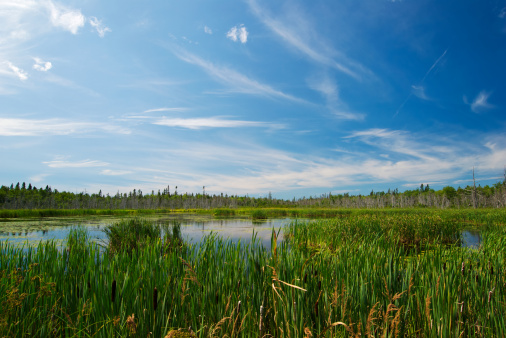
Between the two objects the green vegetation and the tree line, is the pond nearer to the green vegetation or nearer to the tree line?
the green vegetation

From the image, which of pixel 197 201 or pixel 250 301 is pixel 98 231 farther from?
pixel 197 201

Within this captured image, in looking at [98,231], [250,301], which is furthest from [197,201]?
[250,301]

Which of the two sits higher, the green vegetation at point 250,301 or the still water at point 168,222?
the green vegetation at point 250,301

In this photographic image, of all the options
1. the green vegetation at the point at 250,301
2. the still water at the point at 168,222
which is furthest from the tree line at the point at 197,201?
the green vegetation at the point at 250,301

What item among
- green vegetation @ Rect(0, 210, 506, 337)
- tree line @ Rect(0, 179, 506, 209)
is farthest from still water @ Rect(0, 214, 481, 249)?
tree line @ Rect(0, 179, 506, 209)

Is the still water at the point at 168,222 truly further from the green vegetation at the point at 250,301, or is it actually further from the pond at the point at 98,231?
the green vegetation at the point at 250,301

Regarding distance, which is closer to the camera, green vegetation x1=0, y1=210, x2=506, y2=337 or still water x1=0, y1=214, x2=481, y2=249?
green vegetation x1=0, y1=210, x2=506, y2=337

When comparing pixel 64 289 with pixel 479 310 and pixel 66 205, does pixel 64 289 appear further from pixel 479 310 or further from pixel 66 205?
pixel 66 205

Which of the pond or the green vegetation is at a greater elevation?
the green vegetation

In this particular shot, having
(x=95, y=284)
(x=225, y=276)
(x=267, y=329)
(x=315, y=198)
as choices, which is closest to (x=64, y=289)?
(x=95, y=284)

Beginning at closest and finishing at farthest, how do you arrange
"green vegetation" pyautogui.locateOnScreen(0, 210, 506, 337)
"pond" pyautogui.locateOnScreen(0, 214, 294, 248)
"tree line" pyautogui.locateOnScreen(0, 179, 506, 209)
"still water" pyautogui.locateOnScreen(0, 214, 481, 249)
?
"green vegetation" pyautogui.locateOnScreen(0, 210, 506, 337)
"still water" pyautogui.locateOnScreen(0, 214, 481, 249)
"pond" pyautogui.locateOnScreen(0, 214, 294, 248)
"tree line" pyautogui.locateOnScreen(0, 179, 506, 209)

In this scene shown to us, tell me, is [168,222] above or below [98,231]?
above

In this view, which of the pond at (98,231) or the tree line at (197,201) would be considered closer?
the pond at (98,231)

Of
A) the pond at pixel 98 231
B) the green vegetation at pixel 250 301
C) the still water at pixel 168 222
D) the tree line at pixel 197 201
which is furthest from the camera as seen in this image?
the tree line at pixel 197 201
